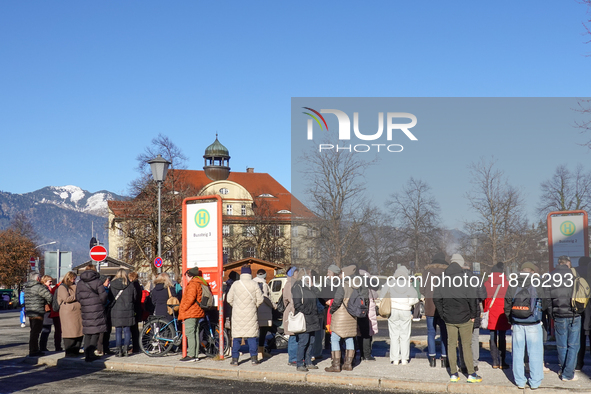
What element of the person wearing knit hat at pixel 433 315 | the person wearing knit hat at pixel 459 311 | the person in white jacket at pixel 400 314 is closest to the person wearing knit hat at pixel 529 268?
the person wearing knit hat at pixel 459 311

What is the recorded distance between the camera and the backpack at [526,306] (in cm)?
889

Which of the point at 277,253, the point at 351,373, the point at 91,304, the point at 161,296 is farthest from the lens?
the point at 277,253

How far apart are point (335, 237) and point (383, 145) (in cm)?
437

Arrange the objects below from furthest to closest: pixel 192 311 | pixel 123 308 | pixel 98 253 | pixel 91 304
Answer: pixel 98 253 < pixel 123 308 < pixel 91 304 < pixel 192 311

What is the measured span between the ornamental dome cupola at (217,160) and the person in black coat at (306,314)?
8243 cm

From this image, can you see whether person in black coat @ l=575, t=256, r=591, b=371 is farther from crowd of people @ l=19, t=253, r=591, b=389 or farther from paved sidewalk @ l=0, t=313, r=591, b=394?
paved sidewalk @ l=0, t=313, r=591, b=394

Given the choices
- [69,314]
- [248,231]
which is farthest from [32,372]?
[248,231]

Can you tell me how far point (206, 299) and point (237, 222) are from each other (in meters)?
60.1

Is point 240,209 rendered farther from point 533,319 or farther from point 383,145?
point 533,319

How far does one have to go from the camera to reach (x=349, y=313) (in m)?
10.7

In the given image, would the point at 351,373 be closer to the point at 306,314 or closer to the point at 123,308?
the point at 306,314

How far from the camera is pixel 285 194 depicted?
9525cm

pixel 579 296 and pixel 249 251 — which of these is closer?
pixel 579 296

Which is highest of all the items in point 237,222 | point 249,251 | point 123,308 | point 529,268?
point 237,222
